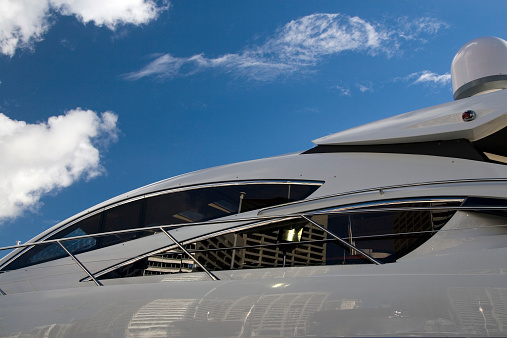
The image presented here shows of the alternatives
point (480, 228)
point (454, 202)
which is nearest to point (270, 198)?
point (454, 202)

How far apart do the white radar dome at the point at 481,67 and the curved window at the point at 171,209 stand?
2.56 meters

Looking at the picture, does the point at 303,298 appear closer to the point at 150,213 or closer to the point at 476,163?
the point at 476,163

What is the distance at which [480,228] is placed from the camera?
2.77m

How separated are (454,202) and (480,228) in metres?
0.56

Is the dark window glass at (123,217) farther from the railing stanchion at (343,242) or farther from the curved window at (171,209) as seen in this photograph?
the railing stanchion at (343,242)

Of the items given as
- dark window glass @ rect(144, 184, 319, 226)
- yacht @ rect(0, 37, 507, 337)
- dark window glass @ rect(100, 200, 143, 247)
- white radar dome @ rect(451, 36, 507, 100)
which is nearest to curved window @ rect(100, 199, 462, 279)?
yacht @ rect(0, 37, 507, 337)

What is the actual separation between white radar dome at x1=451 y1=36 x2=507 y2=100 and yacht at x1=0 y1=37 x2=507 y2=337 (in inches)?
55.2

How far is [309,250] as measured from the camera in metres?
2.90

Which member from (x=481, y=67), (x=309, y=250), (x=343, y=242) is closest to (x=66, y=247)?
(x=309, y=250)

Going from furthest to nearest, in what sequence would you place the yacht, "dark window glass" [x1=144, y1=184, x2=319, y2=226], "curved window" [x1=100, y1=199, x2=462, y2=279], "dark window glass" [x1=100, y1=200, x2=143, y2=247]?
"dark window glass" [x1=100, y1=200, x2=143, y2=247] < "dark window glass" [x1=144, y1=184, x2=319, y2=226] < "curved window" [x1=100, y1=199, x2=462, y2=279] < the yacht

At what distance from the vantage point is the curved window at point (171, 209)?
416 cm

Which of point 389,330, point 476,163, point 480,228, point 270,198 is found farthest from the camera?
point 270,198

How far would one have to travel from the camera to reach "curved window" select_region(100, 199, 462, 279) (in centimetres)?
281

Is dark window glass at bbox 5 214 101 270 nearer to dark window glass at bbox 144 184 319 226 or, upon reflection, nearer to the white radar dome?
dark window glass at bbox 144 184 319 226
